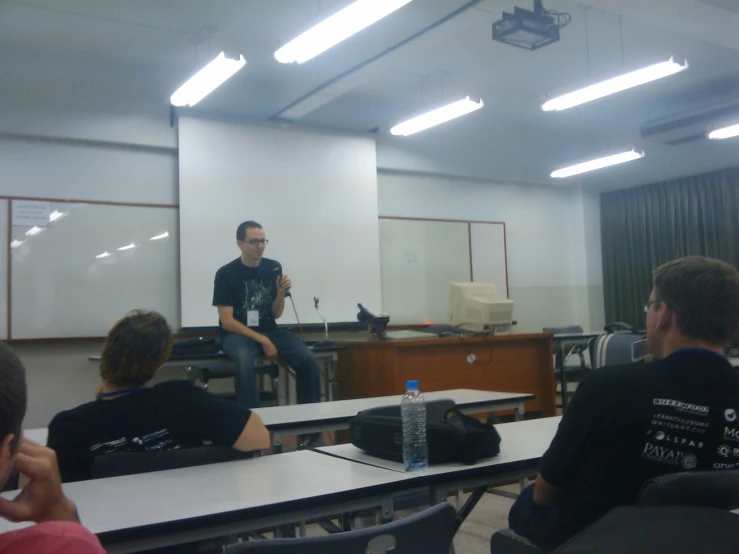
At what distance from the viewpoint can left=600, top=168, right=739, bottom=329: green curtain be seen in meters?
7.59

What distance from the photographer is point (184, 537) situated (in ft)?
4.33

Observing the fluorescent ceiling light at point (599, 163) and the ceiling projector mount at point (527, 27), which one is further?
the fluorescent ceiling light at point (599, 163)

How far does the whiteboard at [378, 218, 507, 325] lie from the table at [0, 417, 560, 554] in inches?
177

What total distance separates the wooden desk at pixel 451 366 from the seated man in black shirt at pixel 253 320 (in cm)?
65

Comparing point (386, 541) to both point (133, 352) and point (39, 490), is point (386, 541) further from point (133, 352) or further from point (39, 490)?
point (133, 352)

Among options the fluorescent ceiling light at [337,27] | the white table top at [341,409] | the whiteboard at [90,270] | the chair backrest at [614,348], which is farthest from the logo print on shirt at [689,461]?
the whiteboard at [90,270]

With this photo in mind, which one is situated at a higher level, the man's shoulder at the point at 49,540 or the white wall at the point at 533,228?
the white wall at the point at 533,228

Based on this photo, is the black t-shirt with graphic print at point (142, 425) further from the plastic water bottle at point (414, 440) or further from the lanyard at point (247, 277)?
the lanyard at point (247, 277)

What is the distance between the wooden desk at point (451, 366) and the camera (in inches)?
194

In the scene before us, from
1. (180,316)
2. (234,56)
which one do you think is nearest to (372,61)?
(234,56)

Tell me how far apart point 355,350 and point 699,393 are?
13.4ft

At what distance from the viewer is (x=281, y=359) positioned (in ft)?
15.0

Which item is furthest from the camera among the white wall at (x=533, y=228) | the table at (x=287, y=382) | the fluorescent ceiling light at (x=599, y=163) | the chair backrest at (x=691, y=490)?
the white wall at (x=533, y=228)

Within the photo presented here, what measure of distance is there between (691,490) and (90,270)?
4.81 m
